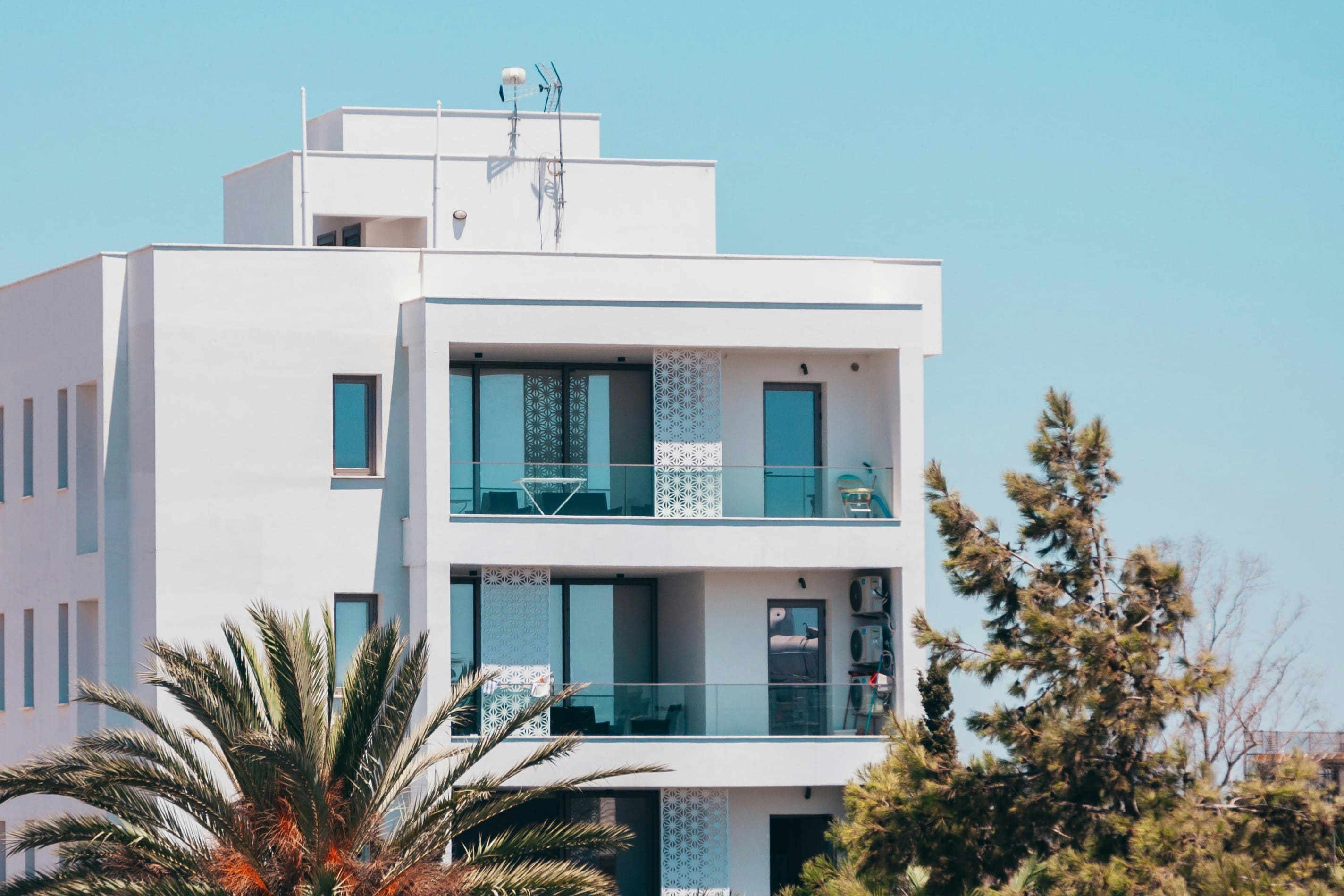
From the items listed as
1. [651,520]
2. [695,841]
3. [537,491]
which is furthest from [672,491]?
[695,841]

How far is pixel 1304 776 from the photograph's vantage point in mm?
20219

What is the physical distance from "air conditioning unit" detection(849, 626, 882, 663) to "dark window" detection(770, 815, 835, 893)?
214cm

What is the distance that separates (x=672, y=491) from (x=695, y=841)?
179 inches

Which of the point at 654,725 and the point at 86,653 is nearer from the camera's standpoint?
the point at 654,725

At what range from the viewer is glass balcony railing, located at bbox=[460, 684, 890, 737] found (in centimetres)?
2714

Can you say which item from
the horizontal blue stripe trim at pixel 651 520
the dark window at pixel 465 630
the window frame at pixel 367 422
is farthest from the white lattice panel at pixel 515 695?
the window frame at pixel 367 422

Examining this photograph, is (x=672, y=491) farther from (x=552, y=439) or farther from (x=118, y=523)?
(x=118, y=523)

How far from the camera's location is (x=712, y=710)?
1073 inches

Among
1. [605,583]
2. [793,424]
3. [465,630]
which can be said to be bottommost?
[465,630]

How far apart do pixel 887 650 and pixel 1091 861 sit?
792cm

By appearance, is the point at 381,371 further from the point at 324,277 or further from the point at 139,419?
the point at 139,419

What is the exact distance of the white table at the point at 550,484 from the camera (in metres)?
27.5

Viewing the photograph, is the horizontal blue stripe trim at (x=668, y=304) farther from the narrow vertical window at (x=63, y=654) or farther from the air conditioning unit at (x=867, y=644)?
→ the narrow vertical window at (x=63, y=654)

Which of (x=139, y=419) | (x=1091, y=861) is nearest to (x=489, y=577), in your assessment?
(x=139, y=419)
